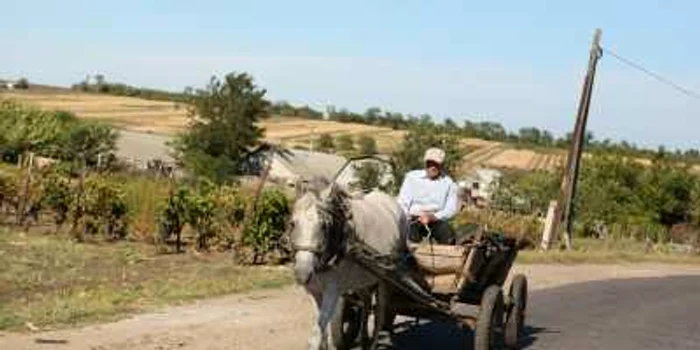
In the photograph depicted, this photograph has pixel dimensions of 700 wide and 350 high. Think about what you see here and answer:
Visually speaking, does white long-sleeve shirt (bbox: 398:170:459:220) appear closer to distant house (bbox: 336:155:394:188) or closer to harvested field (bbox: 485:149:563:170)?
distant house (bbox: 336:155:394:188)

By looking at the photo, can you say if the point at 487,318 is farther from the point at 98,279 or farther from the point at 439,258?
the point at 98,279

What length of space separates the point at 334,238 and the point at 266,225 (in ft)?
43.1

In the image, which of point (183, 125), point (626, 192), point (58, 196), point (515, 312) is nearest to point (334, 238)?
point (515, 312)

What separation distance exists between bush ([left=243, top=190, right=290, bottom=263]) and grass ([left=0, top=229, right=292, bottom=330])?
2.23 feet

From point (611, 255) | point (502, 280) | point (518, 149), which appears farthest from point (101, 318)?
point (518, 149)

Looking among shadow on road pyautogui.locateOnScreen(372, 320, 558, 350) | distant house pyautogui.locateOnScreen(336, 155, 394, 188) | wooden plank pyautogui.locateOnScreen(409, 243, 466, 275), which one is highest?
distant house pyautogui.locateOnScreen(336, 155, 394, 188)

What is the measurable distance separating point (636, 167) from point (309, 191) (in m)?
65.7

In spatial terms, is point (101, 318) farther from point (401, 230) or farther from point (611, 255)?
point (611, 255)

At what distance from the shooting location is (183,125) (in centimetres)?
10044

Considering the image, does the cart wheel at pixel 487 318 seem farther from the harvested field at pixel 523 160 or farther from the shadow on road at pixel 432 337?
the harvested field at pixel 523 160

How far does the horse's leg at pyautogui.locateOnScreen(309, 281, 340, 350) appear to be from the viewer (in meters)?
8.38

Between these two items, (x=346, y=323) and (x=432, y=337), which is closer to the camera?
(x=346, y=323)

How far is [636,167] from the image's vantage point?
7081 centimetres

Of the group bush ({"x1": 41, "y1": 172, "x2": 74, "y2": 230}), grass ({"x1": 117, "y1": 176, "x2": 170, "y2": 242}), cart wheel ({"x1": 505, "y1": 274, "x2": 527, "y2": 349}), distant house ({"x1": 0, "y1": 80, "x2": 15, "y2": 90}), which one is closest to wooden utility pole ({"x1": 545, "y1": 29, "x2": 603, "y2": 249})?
grass ({"x1": 117, "y1": 176, "x2": 170, "y2": 242})
